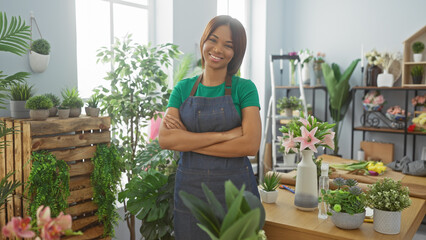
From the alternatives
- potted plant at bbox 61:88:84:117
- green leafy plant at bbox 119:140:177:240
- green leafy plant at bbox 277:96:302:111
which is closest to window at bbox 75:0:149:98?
potted plant at bbox 61:88:84:117

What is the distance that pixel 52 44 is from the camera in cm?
295

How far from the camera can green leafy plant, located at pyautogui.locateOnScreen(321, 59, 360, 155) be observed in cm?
531

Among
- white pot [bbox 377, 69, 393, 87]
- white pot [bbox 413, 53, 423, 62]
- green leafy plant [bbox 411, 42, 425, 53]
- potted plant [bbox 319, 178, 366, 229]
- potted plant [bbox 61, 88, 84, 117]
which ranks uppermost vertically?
green leafy plant [bbox 411, 42, 425, 53]

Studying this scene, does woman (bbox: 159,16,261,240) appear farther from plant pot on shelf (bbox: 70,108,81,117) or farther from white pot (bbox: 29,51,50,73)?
white pot (bbox: 29,51,50,73)

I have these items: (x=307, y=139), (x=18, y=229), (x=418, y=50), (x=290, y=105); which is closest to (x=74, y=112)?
(x=307, y=139)

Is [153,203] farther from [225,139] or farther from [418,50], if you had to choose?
[418,50]

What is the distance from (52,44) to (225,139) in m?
1.80

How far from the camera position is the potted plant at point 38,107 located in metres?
2.41

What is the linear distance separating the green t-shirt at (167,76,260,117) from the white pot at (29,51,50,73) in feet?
4.24

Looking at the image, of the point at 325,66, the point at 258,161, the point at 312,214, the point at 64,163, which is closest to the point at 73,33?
the point at 64,163

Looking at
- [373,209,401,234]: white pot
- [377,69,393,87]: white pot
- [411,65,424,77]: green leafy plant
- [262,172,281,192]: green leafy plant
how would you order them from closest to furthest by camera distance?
[373,209,401,234]: white pot → [262,172,281,192]: green leafy plant → [411,65,424,77]: green leafy plant → [377,69,393,87]: white pot

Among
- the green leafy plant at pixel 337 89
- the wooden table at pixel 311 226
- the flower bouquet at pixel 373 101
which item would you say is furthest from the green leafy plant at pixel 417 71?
the wooden table at pixel 311 226

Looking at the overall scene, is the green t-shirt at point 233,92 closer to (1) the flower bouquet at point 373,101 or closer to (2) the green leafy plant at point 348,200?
(2) the green leafy plant at point 348,200

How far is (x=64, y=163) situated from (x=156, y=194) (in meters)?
0.62
